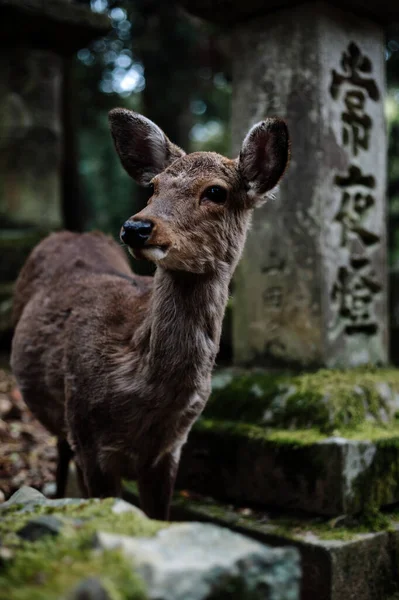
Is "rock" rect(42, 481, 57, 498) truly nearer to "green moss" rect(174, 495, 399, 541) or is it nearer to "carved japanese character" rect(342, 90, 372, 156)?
"green moss" rect(174, 495, 399, 541)

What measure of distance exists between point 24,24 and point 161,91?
267 cm

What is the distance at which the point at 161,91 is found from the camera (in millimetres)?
9328

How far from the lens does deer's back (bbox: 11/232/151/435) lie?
3.32m

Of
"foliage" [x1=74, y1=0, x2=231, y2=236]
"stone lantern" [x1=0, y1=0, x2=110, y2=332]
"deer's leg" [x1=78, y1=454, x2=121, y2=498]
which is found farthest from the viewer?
"foliage" [x1=74, y1=0, x2=231, y2=236]

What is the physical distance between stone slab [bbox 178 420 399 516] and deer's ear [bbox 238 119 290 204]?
146cm

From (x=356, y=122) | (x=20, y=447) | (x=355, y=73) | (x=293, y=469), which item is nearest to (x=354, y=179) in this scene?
(x=356, y=122)

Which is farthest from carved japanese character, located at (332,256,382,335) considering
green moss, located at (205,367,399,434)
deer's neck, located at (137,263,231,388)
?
deer's neck, located at (137,263,231,388)

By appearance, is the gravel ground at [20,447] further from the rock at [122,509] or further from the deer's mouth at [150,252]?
the rock at [122,509]

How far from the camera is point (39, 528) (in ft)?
5.70

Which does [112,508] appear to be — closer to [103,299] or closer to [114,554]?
[114,554]

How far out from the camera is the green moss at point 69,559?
4.53 feet

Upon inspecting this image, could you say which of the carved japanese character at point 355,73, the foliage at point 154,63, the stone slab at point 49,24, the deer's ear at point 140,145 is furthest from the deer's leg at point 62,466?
the foliage at point 154,63

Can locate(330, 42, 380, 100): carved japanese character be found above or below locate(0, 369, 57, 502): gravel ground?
above

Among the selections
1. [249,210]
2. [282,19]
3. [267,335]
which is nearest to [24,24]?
[282,19]
